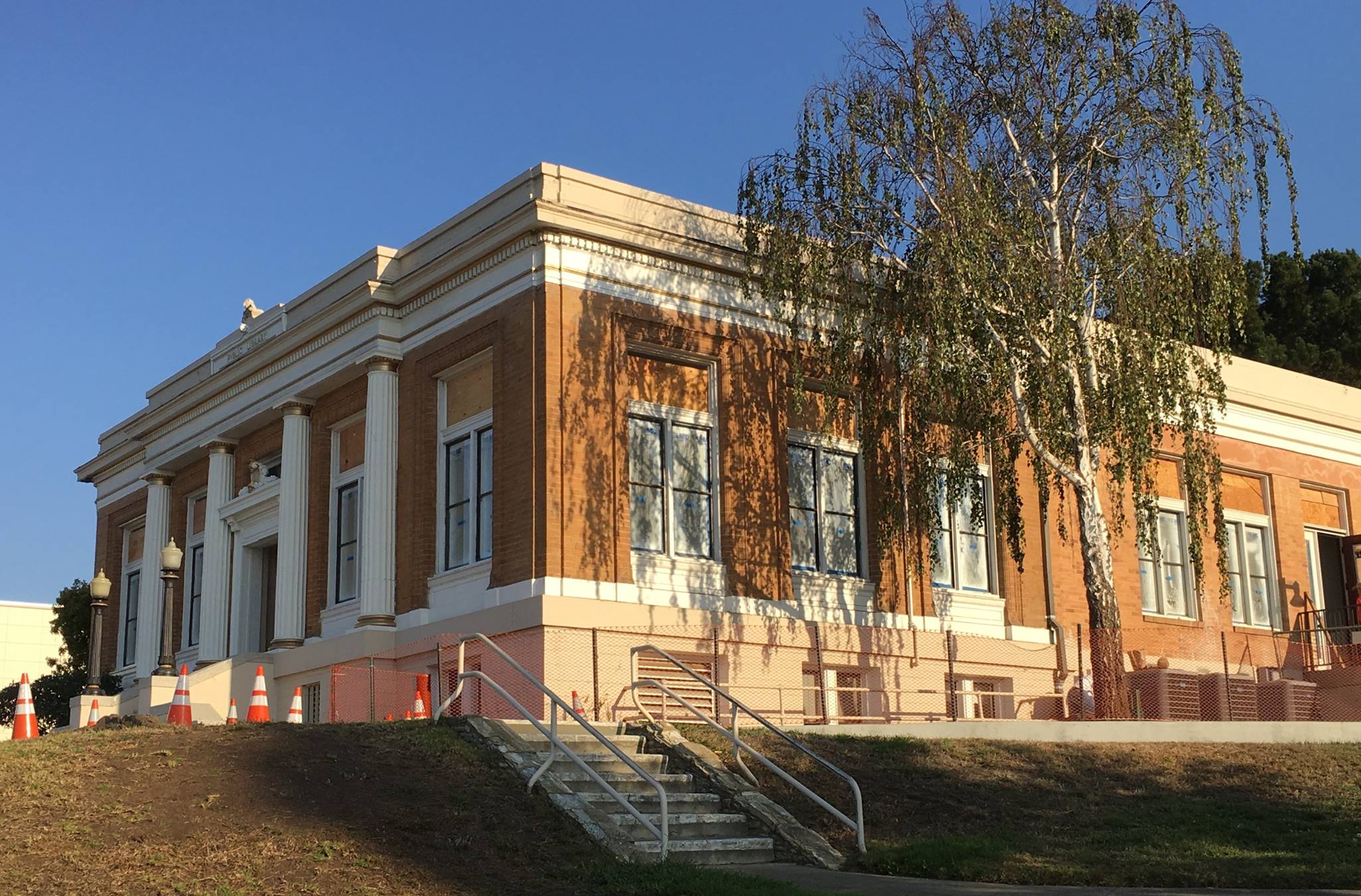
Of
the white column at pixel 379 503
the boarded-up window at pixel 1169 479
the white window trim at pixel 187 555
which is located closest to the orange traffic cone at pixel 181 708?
the white column at pixel 379 503

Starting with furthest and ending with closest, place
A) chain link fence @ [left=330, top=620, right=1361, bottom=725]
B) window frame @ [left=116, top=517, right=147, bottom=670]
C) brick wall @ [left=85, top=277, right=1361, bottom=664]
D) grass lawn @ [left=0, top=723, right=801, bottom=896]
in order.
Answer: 1. window frame @ [left=116, top=517, right=147, bottom=670]
2. brick wall @ [left=85, top=277, right=1361, bottom=664]
3. chain link fence @ [left=330, top=620, right=1361, bottom=725]
4. grass lawn @ [left=0, top=723, right=801, bottom=896]

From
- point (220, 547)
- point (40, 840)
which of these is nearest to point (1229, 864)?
point (40, 840)

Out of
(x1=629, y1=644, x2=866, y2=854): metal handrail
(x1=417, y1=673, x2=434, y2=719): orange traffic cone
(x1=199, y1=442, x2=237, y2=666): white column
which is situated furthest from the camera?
(x1=199, y1=442, x2=237, y2=666): white column

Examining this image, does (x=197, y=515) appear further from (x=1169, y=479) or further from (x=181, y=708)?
(x=1169, y=479)

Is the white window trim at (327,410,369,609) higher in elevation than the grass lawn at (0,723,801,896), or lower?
higher

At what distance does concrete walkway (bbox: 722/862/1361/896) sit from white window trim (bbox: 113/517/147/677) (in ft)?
86.2

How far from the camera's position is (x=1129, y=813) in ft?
58.8

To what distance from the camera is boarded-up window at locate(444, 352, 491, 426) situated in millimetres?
25781

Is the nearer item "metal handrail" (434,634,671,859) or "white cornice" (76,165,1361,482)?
"metal handrail" (434,634,671,859)

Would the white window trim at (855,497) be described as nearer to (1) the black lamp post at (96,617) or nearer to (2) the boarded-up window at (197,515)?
(1) the black lamp post at (96,617)

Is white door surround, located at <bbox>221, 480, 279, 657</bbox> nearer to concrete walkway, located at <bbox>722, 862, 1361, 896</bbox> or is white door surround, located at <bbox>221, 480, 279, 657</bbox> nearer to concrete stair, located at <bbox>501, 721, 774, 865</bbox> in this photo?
concrete stair, located at <bbox>501, 721, 774, 865</bbox>

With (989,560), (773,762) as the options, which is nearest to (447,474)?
(989,560)

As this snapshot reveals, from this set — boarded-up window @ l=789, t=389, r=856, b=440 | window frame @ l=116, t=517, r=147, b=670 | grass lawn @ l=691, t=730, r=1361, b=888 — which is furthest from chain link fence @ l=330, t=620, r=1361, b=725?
window frame @ l=116, t=517, r=147, b=670

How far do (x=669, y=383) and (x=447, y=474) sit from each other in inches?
Answer: 157
